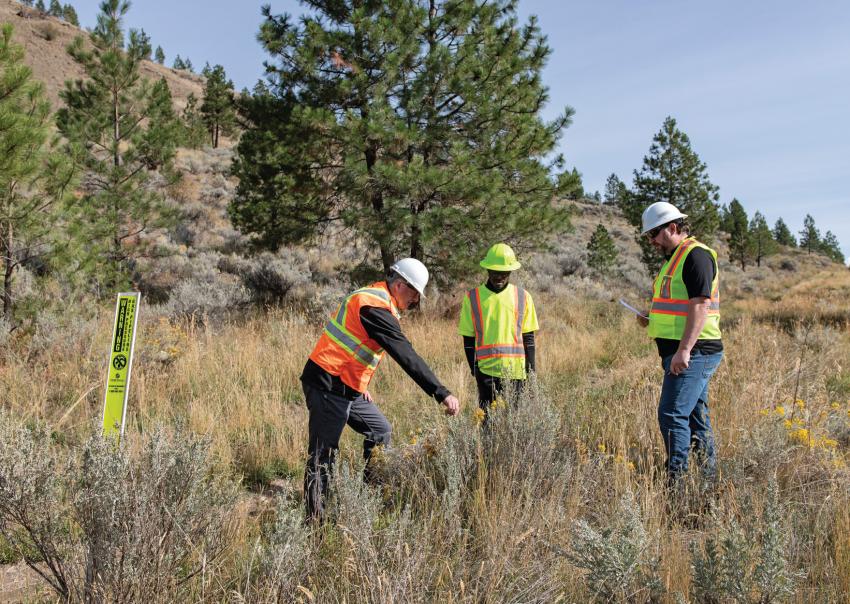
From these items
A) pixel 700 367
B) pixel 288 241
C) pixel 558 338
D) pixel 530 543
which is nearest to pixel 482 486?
pixel 530 543

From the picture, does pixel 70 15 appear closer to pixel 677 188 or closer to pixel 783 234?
pixel 677 188

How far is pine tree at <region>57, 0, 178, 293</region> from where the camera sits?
11.8 meters

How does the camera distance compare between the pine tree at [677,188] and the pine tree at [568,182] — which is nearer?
the pine tree at [568,182]

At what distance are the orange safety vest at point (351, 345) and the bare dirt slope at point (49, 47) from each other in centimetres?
5686

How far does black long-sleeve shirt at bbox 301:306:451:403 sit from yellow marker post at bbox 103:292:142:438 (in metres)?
1.19

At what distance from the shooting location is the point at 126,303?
11.4ft

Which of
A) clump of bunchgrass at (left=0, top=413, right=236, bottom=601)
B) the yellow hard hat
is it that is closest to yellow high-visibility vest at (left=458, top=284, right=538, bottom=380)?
the yellow hard hat

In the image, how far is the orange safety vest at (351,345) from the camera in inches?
130

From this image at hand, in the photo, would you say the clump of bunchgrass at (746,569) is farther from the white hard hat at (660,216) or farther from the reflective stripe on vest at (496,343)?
the reflective stripe on vest at (496,343)

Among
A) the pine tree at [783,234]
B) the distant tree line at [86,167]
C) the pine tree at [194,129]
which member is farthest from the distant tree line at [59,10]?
the pine tree at [783,234]

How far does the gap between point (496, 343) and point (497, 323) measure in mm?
156

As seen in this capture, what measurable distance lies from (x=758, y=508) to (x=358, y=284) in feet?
27.8

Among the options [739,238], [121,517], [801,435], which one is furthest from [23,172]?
[739,238]

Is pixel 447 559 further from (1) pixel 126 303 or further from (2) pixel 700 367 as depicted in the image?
(1) pixel 126 303
